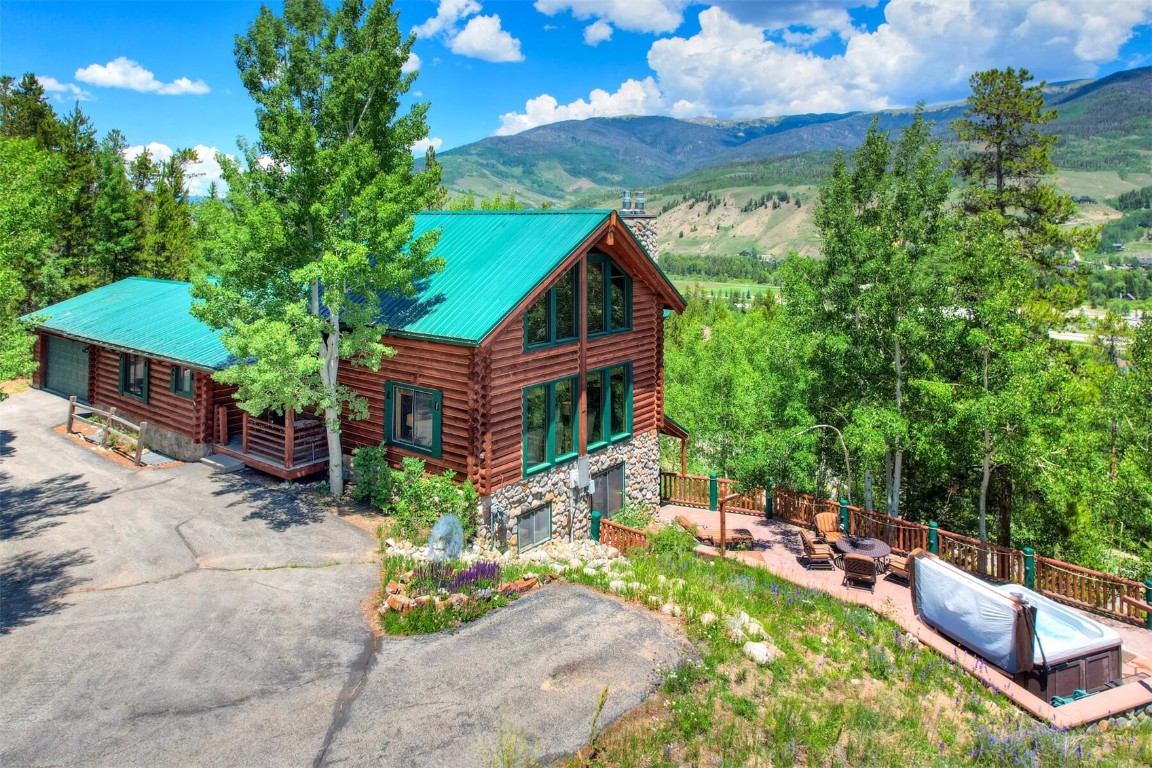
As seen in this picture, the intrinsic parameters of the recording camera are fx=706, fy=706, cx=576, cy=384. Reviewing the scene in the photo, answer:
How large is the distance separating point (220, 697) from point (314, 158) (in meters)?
10.1

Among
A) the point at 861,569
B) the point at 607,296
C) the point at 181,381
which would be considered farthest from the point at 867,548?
the point at 181,381

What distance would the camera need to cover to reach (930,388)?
16.8 metres

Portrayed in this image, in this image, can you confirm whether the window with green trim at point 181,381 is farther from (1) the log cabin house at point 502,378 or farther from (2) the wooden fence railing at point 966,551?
(2) the wooden fence railing at point 966,551

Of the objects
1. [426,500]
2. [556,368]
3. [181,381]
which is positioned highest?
[556,368]

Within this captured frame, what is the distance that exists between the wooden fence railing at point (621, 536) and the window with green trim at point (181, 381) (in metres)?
11.8

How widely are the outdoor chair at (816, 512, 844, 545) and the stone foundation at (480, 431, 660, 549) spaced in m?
4.79

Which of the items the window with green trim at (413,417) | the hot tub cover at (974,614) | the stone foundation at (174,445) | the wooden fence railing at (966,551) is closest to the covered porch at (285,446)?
the stone foundation at (174,445)

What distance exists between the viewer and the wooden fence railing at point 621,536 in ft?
53.6

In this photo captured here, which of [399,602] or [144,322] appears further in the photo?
[144,322]

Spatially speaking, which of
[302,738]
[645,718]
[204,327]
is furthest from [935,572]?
[204,327]

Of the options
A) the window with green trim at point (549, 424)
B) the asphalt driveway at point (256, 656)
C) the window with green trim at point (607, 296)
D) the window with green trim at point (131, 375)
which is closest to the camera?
the asphalt driveway at point (256, 656)

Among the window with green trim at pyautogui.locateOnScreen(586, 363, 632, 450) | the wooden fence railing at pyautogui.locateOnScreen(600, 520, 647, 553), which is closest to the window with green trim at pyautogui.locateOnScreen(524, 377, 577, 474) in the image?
the window with green trim at pyautogui.locateOnScreen(586, 363, 632, 450)

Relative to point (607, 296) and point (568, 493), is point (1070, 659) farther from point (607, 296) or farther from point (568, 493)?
point (607, 296)

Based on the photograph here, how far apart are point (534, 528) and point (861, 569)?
727 cm
